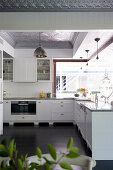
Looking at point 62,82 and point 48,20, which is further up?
point 48,20

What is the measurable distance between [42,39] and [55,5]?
2852mm

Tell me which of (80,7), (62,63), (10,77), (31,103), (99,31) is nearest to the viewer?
(80,7)

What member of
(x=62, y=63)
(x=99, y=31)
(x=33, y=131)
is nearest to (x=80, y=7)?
(x=99, y=31)

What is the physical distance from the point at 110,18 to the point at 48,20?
1257 millimetres

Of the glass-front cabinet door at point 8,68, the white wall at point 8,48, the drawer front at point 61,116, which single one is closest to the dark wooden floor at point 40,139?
the drawer front at point 61,116

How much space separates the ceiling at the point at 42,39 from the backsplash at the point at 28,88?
149cm

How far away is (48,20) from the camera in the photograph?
366cm

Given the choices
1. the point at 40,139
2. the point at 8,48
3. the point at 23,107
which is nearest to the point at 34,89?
the point at 23,107

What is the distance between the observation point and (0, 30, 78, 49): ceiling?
218 inches

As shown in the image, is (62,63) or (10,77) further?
(62,63)

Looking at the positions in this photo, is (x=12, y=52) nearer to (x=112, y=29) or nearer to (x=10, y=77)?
(x=10, y=77)

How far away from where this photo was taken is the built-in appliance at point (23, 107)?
6469 millimetres

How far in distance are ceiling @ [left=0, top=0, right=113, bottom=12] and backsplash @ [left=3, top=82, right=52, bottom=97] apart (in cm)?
392

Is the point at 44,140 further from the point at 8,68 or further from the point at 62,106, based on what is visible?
the point at 8,68
